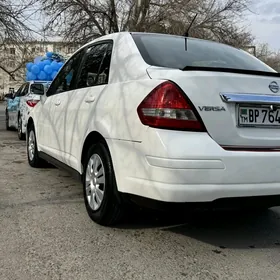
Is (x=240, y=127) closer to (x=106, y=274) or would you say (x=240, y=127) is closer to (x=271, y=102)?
(x=271, y=102)

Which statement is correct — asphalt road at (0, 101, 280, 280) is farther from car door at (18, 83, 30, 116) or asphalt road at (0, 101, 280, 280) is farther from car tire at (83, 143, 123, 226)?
car door at (18, 83, 30, 116)

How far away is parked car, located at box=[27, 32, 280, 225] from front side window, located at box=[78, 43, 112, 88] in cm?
11

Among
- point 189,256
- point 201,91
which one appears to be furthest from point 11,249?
point 201,91

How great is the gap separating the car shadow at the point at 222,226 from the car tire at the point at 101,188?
0.66ft

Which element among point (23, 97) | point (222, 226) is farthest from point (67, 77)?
point (23, 97)

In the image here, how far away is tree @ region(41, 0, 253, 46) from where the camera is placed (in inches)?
784

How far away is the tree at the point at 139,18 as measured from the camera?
65.3 feet

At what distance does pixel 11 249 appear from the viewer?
3174mm

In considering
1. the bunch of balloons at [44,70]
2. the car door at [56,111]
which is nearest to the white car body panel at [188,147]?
the car door at [56,111]

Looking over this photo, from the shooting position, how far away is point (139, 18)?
21203 mm

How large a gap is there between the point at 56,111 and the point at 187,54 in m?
1.98

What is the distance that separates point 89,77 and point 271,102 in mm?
1978

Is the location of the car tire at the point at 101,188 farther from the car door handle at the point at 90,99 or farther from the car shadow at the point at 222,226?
the car door handle at the point at 90,99

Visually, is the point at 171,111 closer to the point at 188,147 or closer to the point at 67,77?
the point at 188,147
